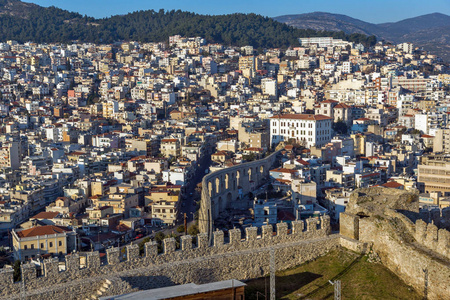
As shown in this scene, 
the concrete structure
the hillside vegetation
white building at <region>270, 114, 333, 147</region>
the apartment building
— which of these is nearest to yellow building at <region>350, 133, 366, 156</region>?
white building at <region>270, 114, 333, 147</region>

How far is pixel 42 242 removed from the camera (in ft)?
73.5

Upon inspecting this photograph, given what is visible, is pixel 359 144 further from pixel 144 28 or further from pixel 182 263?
pixel 144 28

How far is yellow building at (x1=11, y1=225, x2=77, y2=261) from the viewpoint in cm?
2189

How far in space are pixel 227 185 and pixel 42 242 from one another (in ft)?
36.9

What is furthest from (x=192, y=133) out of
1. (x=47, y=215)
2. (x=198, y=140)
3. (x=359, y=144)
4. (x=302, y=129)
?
(x=47, y=215)

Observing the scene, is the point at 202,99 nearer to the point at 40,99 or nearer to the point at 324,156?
the point at 40,99

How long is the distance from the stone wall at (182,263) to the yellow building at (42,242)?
1347cm

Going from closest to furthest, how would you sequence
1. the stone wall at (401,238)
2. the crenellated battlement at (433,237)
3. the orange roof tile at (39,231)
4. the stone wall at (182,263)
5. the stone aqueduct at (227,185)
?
the stone wall at (182,263)
the stone wall at (401,238)
the crenellated battlement at (433,237)
the orange roof tile at (39,231)
the stone aqueduct at (227,185)

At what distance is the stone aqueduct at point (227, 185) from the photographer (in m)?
25.2

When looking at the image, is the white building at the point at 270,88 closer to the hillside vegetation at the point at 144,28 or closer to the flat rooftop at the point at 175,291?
the hillside vegetation at the point at 144,28

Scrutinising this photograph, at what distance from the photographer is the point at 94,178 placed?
35.7m

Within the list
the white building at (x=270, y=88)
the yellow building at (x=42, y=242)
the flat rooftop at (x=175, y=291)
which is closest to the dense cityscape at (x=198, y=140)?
the yellow building at (x=42, y=242)

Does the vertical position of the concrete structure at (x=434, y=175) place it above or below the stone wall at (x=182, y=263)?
below

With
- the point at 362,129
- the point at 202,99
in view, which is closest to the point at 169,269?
the point at 362,129
